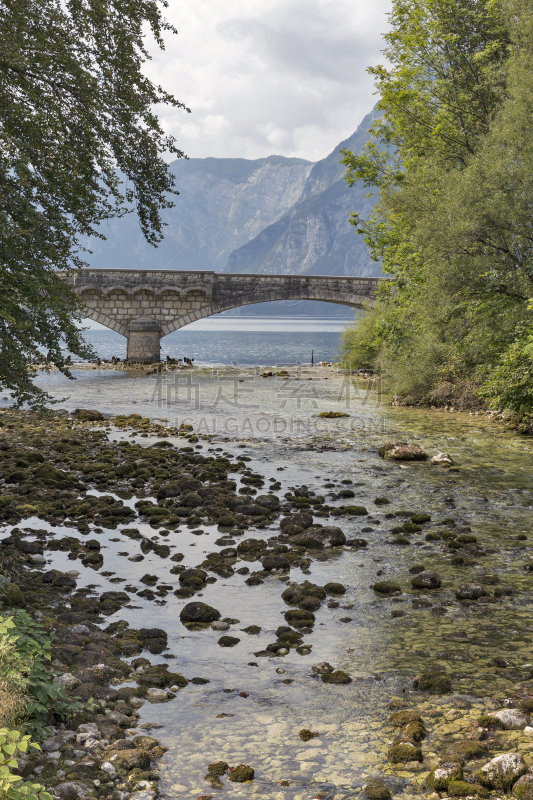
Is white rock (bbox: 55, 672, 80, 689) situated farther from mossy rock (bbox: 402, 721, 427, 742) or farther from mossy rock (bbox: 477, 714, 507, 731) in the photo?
mossy rock (bbox: 477, 714, 507, 731)

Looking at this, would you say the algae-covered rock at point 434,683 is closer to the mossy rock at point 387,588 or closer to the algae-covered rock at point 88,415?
the mossy rock at point 387,588

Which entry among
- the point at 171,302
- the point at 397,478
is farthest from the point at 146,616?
the point at 171,302

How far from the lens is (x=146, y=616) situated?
6.82 meters

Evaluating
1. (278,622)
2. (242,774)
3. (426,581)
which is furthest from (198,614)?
(426,581)

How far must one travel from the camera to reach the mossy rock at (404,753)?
4341 millimetres

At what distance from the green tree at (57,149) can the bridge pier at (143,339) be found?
113ft

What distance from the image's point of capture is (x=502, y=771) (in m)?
4.05

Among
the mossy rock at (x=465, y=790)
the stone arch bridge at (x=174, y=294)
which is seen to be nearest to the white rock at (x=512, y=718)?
the mossy rock at (x=465, y=790)

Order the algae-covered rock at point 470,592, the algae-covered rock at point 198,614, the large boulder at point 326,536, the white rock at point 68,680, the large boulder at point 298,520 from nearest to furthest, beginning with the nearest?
the white rock at point 68,680 < the algae-covered rock at point 198,614 < the algae-covered rock at point 470,592 < the large boulder at point 326,536 < the large boulder at point 298,520

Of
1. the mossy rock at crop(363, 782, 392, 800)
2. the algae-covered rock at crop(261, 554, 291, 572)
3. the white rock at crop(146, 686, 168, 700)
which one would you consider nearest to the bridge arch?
the algae-covered rock at crop(261, 554, 291, 572)

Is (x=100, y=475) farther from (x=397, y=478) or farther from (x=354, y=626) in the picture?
(x=354, y=626)

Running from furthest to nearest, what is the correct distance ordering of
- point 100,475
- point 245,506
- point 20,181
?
1. point 100,475
2. point 245,506
3. point 20,181

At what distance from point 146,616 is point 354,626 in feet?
7.21

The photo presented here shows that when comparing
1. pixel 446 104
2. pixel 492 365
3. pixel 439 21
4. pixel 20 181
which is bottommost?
pixel 492 365
